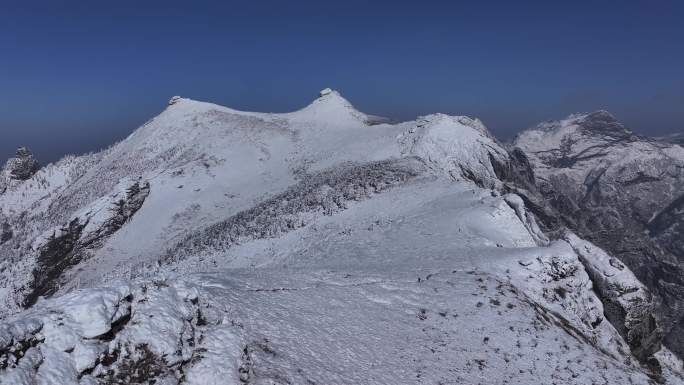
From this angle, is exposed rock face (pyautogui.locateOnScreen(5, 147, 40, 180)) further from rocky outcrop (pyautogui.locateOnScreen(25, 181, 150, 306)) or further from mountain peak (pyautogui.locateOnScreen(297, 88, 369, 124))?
mountain peak (pyautogui.locateOnScreen(297, 88, 369, 124))

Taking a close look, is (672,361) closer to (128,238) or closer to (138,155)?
(128,238)

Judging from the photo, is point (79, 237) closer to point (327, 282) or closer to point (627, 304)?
point (327, 282)

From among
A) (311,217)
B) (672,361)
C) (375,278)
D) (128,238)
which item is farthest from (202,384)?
(128,238)

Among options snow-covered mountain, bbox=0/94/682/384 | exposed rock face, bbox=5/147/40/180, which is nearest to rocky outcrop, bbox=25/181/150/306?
snow-covered mountain, bbox=0/94/682/384

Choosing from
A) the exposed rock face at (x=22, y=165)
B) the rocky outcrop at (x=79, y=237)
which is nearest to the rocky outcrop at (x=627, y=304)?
the rocky outcrop at (x=79, y=237)

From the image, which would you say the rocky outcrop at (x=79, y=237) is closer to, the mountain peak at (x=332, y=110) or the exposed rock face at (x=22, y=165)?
the mountain peak at (x=332, y=110)

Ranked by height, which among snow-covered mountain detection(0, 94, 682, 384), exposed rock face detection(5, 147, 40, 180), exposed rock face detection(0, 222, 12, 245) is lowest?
exposed rock face detection(0, 222, 12, 245)

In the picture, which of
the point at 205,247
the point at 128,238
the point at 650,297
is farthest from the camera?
the point at 128,238
